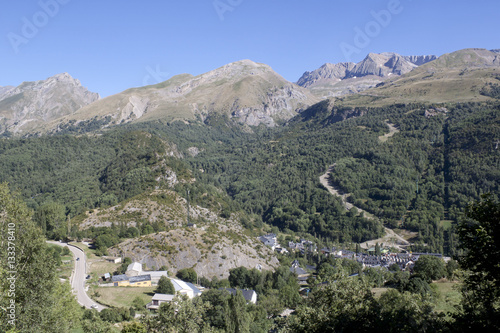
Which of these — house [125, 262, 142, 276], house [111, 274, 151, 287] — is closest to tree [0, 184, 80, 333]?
house [111, 274, 151, 287]

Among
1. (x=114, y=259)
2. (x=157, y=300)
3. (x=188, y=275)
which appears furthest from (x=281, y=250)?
(x=157, y=300)

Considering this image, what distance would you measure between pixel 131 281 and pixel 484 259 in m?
48.5

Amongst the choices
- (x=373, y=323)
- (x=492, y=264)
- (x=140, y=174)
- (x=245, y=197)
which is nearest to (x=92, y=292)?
(x=373, y=323)

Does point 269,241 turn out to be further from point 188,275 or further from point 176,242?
point 188,275

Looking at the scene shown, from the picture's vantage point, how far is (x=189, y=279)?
6075cm

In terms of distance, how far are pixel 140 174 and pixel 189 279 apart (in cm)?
6910

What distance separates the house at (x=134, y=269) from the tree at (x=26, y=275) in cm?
3648

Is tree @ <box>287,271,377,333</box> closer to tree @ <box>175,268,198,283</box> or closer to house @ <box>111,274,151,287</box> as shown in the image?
house @ <box>111,274,151,287</box>

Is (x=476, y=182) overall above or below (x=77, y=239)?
above

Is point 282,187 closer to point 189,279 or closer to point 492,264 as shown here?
point 189,279

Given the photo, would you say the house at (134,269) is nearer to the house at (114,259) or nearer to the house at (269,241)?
the house at (114,259)

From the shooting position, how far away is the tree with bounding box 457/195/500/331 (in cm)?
1402

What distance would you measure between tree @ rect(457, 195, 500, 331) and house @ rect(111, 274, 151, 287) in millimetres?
46289

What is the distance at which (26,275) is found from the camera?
1909cm
